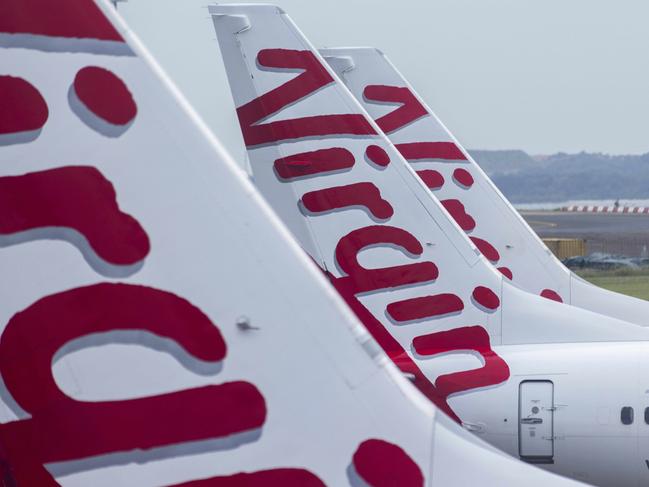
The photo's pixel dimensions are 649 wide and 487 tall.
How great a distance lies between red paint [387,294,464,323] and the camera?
15.4m

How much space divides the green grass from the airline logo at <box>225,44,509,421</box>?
29.1 metres

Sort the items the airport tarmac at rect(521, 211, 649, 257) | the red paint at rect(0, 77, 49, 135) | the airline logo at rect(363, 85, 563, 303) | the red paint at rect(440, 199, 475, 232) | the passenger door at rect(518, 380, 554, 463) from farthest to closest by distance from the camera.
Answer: the airport tarmac at rect(521, 211, 649, 257) < the airline logo at rect(363, 85, 563, 303) < the red paint at rect(440, 199, 475, 232) < the passenger door at rect(518, 380, 554, 463) < the red paint at rect(0, 77, 49, 135)

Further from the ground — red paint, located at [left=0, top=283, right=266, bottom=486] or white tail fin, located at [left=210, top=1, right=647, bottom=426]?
white tail fin, located at [left=210, top=1, right=647, bottom=426]

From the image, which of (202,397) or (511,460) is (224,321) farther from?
(511,460)

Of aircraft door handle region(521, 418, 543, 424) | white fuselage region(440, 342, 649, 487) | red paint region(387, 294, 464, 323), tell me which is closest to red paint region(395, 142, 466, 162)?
red paint region(387, 294, 464, 323)

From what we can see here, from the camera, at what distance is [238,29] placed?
50.6 ft

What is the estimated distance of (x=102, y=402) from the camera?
6945mm

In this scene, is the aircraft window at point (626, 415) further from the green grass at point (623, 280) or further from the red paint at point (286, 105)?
the green grass at point (623, 280)

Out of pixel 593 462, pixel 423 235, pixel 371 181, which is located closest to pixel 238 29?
pixel 371 181

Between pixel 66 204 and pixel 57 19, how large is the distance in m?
1.03

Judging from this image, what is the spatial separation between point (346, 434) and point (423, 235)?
29.3 ft

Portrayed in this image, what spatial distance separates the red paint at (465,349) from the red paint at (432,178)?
16.2 feet

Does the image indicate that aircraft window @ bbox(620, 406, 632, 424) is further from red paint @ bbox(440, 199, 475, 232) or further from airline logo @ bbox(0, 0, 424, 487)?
airline logo @ bbox(0, 0, 424, 487)

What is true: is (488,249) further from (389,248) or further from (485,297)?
(389,248)
